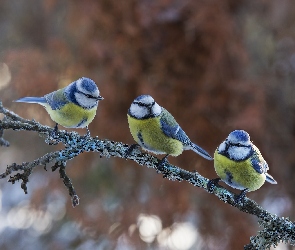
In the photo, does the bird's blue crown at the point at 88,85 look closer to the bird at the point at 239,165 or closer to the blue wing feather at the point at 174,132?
the blue wing feather at the point at 174,132

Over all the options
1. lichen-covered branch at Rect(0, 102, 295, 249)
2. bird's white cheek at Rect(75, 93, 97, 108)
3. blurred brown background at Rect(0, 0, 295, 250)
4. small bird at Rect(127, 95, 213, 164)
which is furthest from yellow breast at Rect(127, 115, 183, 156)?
blurred brown background at Rect(0, 0, 295, 250)

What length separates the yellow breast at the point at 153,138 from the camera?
135cm

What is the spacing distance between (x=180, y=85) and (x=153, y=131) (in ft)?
5.22

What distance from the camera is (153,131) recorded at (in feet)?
4.54

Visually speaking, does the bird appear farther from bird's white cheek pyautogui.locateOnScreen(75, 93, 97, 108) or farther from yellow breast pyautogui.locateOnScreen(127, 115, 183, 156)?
bird's white cheek pyautogui.locateOnScreen(75, 93, 97, 108)

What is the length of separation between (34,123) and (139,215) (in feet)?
7.91

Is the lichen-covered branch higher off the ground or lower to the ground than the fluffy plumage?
lower

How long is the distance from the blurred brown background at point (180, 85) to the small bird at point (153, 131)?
4.66 ft

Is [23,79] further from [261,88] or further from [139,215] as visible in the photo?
[261,88]

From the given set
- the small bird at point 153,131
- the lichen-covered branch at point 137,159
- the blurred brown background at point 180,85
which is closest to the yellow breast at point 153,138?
the small bird at point 153,131

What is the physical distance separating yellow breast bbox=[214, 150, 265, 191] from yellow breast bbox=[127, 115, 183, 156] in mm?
145

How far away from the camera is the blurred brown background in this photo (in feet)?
9.45

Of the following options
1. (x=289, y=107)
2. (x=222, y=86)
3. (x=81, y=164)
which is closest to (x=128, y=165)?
(x=81, y=164)

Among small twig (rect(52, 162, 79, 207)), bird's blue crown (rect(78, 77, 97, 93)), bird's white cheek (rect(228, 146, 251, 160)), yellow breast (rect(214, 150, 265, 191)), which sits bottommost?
yellow breast (rect(214, 150, 265, 191))
